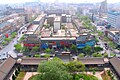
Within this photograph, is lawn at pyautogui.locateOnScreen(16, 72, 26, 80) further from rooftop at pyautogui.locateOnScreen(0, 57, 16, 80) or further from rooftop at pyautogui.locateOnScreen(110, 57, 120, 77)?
rooftop at pyautogui.locateOnScreen(110, 57, 120, 77)

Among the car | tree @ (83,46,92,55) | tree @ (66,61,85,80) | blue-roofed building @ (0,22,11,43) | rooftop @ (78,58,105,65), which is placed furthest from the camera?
blue-roofed building @ (0,22,11,43)

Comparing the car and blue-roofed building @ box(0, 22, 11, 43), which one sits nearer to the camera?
the car

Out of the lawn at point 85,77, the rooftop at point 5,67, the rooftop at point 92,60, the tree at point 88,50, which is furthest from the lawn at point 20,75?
the tree at point 88,50

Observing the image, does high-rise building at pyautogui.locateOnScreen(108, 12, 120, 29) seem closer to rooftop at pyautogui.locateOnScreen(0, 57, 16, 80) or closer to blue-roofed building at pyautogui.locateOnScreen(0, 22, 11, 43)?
blue-roofed building at pyautogui.locateOnScreen(0, 22, 11, 43)

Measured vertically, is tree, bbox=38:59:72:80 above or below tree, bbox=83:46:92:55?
above

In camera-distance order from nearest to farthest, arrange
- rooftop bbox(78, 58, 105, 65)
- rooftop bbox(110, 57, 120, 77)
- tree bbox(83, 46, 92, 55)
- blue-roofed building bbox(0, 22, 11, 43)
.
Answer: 1. rooftop bbox(110, 57, 120, 77)
2. rooftop bbox(78, 58, 105, 65)
3. tree bbox(83, 46, 92, 55)
4. blue-roofed building bbox(0, 22, 11, 43)

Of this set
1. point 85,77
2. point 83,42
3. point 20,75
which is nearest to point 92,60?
point 85,77

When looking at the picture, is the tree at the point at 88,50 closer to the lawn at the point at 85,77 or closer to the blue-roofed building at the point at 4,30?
the lawn at the point at 85,77

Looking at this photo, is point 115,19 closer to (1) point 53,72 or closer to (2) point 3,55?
(2) point 3,55

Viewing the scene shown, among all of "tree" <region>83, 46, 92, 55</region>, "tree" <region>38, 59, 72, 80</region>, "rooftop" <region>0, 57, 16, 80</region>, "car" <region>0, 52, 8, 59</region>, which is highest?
"tree" <region>38, 59, 72, 80</region>

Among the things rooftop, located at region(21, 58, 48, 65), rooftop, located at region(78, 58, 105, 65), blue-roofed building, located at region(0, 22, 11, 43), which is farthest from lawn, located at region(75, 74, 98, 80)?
blue-roofed building, located at region(0, 22, 11, 43)

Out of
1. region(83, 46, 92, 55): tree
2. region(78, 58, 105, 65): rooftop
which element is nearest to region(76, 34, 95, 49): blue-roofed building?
region(83, 46, 92, 55): tree
